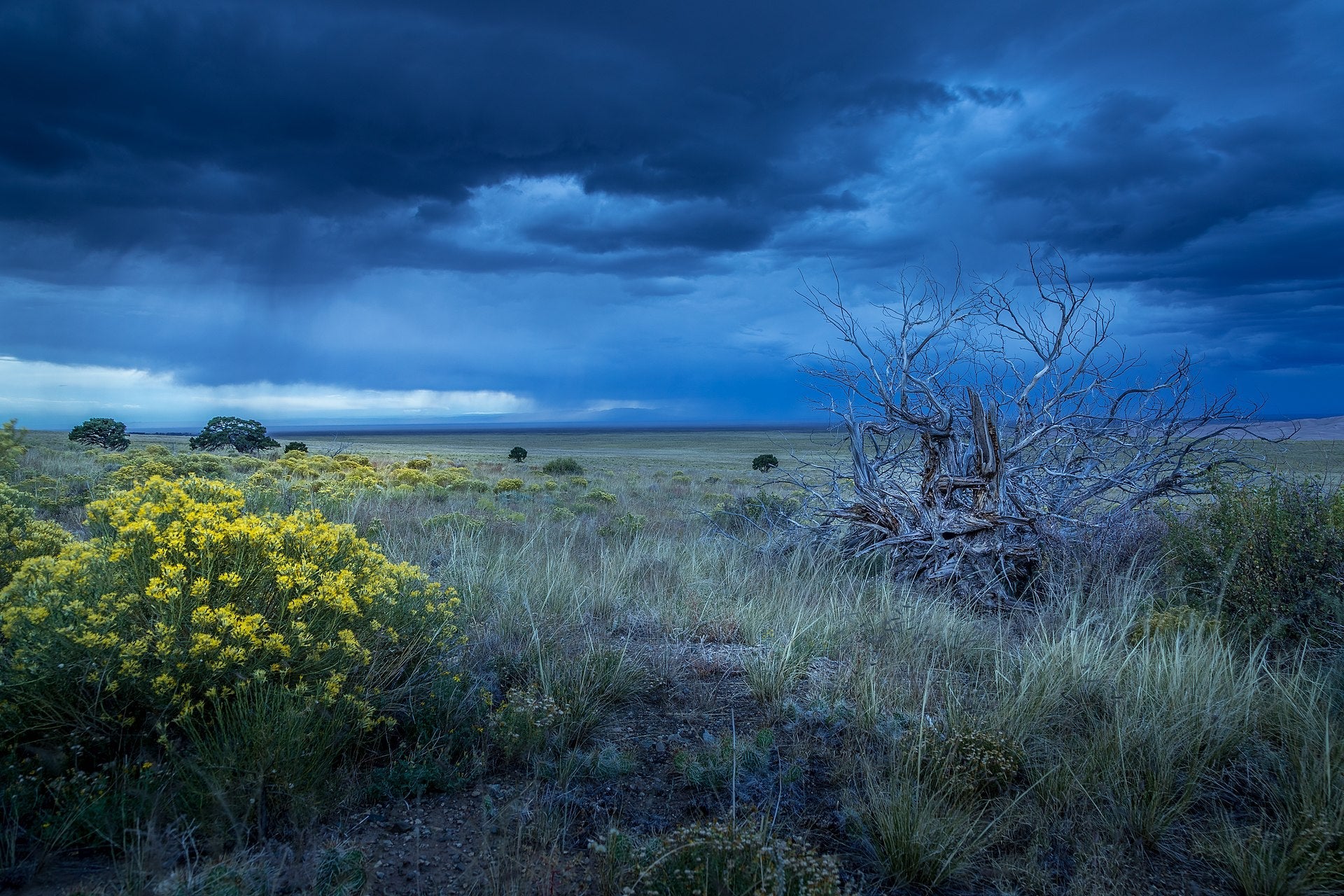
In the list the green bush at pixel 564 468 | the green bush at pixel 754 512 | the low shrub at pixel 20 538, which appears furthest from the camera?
the green bush at pixel 564 468

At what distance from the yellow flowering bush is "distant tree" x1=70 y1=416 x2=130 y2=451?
30603 millimetres

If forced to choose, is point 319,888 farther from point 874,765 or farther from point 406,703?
point 874,765

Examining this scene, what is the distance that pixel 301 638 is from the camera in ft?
10.9

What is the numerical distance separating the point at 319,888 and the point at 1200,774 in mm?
3889

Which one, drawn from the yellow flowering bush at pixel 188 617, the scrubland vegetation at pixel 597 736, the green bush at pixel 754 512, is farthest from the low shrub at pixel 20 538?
the green bush at pixel 754 512

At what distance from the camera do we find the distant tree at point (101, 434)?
93.6 feet

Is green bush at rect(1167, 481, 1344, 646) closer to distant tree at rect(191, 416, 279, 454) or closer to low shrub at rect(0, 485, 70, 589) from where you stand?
low shrub at rect(0, 485, 70, 589)

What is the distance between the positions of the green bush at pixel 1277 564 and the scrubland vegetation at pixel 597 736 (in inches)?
1.1

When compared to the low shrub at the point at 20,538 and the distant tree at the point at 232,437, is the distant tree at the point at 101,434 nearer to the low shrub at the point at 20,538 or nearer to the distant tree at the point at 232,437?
the distant tree at the point at 232,437

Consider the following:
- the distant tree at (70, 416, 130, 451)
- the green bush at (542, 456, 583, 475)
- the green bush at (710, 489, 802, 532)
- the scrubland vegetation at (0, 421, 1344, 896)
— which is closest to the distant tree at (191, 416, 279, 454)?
the distant tree at (70, 416, 130, 451)

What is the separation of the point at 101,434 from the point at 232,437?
4899mm

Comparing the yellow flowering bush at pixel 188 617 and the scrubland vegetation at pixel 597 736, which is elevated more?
the yellow flowering bush at pixel 188 617

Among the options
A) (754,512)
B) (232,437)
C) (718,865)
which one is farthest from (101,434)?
(718,865)

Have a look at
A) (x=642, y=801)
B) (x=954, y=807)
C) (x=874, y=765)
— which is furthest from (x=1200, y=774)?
(x=642, y=801)
